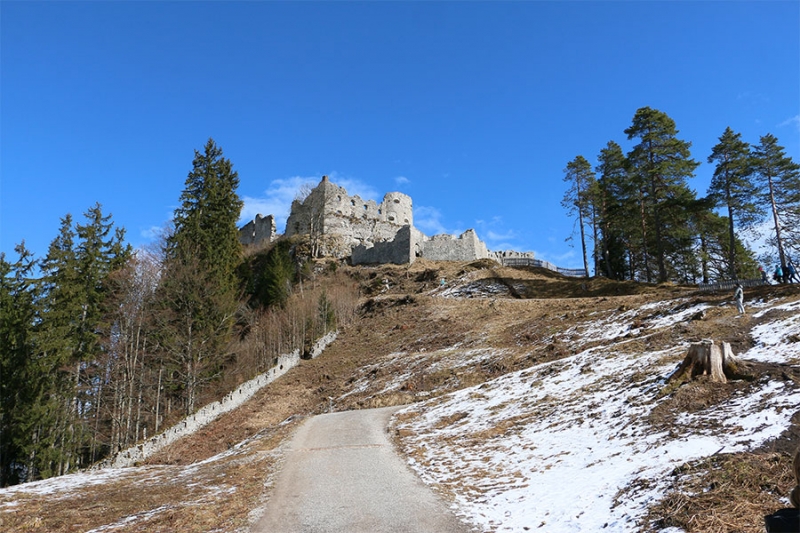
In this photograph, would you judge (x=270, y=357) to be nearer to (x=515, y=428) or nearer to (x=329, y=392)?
(x=329, y=392)

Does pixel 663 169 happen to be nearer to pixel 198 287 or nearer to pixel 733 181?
pixel 733 181

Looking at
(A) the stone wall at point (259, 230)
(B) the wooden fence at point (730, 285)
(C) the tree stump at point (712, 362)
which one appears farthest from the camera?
(A) the stone wall at point (259, 230)

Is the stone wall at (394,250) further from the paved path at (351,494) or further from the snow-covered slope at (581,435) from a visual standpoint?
the paved path at (351,494)

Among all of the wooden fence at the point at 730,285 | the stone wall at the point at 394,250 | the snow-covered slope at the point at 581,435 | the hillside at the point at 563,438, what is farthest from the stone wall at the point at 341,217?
the snow-covered slope at the point at 581,435

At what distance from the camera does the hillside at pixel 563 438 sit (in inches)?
244

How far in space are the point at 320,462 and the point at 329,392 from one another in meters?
13.7

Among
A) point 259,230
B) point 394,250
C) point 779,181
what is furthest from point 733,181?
point 259,230

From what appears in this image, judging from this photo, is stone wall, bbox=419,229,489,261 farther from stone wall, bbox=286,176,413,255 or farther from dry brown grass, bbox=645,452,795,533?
dry brown grass, bbox=645,452,795,533

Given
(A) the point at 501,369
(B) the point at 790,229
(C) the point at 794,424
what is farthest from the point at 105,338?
(B) the point at 790,229

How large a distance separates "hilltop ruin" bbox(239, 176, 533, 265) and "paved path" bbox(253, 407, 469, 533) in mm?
42152

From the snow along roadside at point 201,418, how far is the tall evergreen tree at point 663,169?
1082 inches

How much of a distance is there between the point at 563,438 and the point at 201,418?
1890 cm

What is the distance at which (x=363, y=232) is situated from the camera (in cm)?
6359

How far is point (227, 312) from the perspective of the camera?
28672 millimetres
